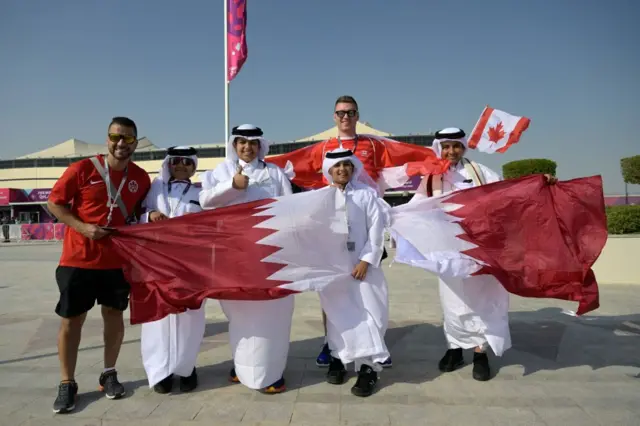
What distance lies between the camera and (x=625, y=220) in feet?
34.5

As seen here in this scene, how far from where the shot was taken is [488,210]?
4.03m

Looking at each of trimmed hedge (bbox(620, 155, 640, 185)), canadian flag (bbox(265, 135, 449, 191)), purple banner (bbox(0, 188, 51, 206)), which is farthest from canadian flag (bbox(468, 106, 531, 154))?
purple banner (bbox(0, 188, 51, 206))

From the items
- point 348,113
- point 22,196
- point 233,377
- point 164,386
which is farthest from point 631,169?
point 22,196

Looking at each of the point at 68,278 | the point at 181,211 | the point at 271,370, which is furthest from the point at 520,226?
the point at 68,278

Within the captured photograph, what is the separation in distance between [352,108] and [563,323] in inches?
160

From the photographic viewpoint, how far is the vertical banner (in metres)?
12.3

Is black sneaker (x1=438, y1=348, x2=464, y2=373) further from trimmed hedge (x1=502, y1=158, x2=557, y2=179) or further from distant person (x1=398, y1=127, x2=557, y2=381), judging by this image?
trimmed hedge (x1=502, y1=158, x2=557, y2=179)

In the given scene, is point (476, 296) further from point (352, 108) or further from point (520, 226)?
point (352, 108)

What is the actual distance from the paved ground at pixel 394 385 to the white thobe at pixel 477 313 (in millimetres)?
300

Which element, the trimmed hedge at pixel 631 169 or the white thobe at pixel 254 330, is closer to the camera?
the white thobe at pixel 254 330

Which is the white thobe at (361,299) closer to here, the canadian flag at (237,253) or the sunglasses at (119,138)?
the canadian flag at (237,253)

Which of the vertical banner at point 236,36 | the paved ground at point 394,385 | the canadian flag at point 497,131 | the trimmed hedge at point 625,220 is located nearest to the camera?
the paved ground at point 394,385

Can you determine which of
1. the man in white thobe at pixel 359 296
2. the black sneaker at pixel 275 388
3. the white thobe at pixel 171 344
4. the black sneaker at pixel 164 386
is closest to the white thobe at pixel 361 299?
the man in white thobe at pixel 359 296

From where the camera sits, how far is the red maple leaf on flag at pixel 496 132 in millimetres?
4934
